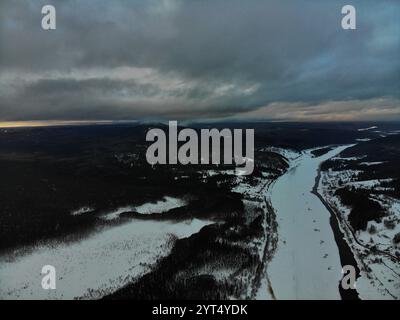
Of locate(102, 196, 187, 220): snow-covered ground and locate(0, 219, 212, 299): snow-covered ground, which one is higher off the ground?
locate(102, 196, 187, 220): snow-covered ground

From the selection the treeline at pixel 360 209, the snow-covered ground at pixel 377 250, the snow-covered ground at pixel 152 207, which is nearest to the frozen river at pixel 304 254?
the snow-covered ground at pixel 377 250

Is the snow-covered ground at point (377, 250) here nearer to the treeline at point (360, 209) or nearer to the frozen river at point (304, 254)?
the treeline at point (360, 209)

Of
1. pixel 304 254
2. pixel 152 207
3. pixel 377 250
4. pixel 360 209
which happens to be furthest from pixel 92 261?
pixel 360 209

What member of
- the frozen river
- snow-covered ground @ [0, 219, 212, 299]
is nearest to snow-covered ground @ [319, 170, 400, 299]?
the frozen river

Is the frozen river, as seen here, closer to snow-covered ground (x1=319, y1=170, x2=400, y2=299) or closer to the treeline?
snow-covered ground (x1=319, y1=170, x2=400, y2=299)

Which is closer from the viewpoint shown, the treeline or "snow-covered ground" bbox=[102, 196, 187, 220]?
the treeline

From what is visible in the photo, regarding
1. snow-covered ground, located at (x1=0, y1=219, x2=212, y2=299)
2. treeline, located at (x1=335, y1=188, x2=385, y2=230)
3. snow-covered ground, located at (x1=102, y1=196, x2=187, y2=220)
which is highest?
treeline, located at (x1=335, y1=188, x2=385, y2=230)

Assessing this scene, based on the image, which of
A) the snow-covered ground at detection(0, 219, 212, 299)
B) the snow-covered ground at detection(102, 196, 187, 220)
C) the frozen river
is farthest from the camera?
the snow-covered ground at detection(102, 196, 187, 220)
